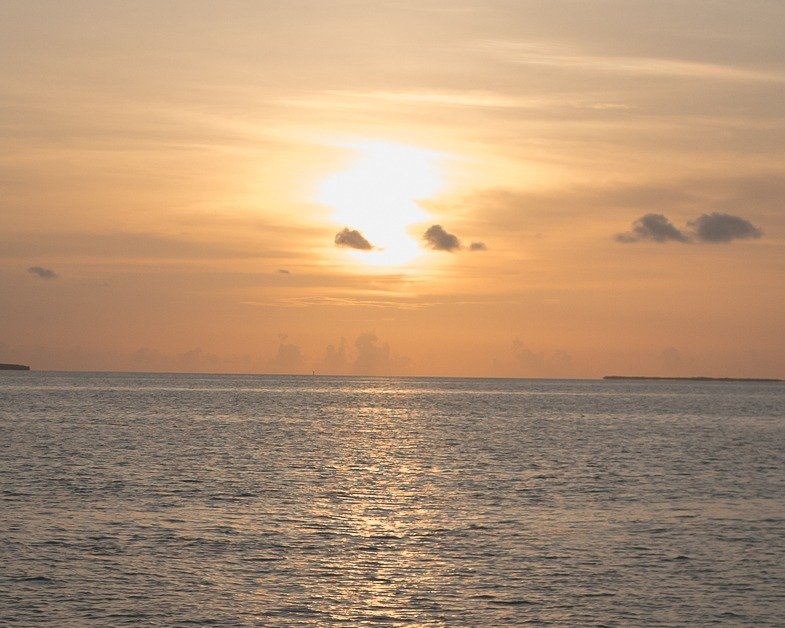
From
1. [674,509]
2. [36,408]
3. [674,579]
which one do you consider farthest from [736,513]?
[36,408]

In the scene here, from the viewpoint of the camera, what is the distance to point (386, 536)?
2007 inches

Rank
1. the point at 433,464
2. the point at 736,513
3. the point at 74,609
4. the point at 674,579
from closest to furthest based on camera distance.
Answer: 1. the point at 74,609
2. the point at 674,579
3. the point at 736,513
4. the point at 433,464

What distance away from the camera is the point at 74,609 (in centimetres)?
3603

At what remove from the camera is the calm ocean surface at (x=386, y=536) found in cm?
3703

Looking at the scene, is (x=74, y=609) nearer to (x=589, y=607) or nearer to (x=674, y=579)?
(x=589, y=607)

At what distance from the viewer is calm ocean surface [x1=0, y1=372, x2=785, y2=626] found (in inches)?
1458

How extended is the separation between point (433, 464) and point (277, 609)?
55.4m

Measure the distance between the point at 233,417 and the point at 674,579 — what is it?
13911 centimetres

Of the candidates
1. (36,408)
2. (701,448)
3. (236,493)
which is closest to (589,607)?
(236,493)

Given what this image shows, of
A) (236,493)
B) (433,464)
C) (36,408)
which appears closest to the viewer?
(236,493)

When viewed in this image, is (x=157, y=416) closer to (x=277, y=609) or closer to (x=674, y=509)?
(x=674, y=509)

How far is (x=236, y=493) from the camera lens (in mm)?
66312

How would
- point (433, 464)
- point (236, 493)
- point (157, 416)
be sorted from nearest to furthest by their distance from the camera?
point (236, 493) < point (433, 464) < point (157, 416)

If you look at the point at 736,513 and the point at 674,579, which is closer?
the point at 674,579
